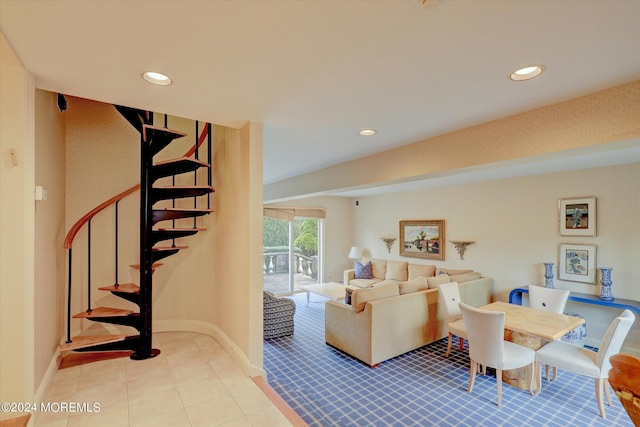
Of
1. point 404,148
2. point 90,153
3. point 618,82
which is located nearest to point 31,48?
point 90,153

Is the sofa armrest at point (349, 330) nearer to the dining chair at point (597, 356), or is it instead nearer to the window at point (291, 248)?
the dining chair at point (597, 356)

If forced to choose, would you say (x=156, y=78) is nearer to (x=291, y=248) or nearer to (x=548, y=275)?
(x=548, y=275)

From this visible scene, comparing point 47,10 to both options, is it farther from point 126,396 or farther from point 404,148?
point 404,148

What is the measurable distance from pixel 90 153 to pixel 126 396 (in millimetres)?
2467

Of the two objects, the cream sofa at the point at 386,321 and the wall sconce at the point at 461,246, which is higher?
the wall sconce at the point at 461,246

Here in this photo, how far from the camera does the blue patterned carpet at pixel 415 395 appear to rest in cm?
267

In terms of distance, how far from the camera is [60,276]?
9.23 ft

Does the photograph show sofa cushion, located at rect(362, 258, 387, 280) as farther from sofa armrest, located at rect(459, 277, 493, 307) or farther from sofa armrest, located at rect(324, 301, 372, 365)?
sofa armrest, located at rect(324, 301, 372, 365)

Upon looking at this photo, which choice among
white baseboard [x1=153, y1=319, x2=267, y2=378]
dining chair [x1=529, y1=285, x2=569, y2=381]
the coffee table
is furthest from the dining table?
white baseboard [x1=153, y1=319, x2=267, y2=378]

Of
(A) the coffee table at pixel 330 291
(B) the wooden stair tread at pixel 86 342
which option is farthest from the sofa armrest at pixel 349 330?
(B) the wooden stair tread at pixel 86 342

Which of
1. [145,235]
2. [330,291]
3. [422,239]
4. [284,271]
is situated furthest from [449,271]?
[145,235]

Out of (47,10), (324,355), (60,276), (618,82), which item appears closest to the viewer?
(47,10)

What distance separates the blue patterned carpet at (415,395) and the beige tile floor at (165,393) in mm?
789

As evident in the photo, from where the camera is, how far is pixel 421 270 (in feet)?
20.6
